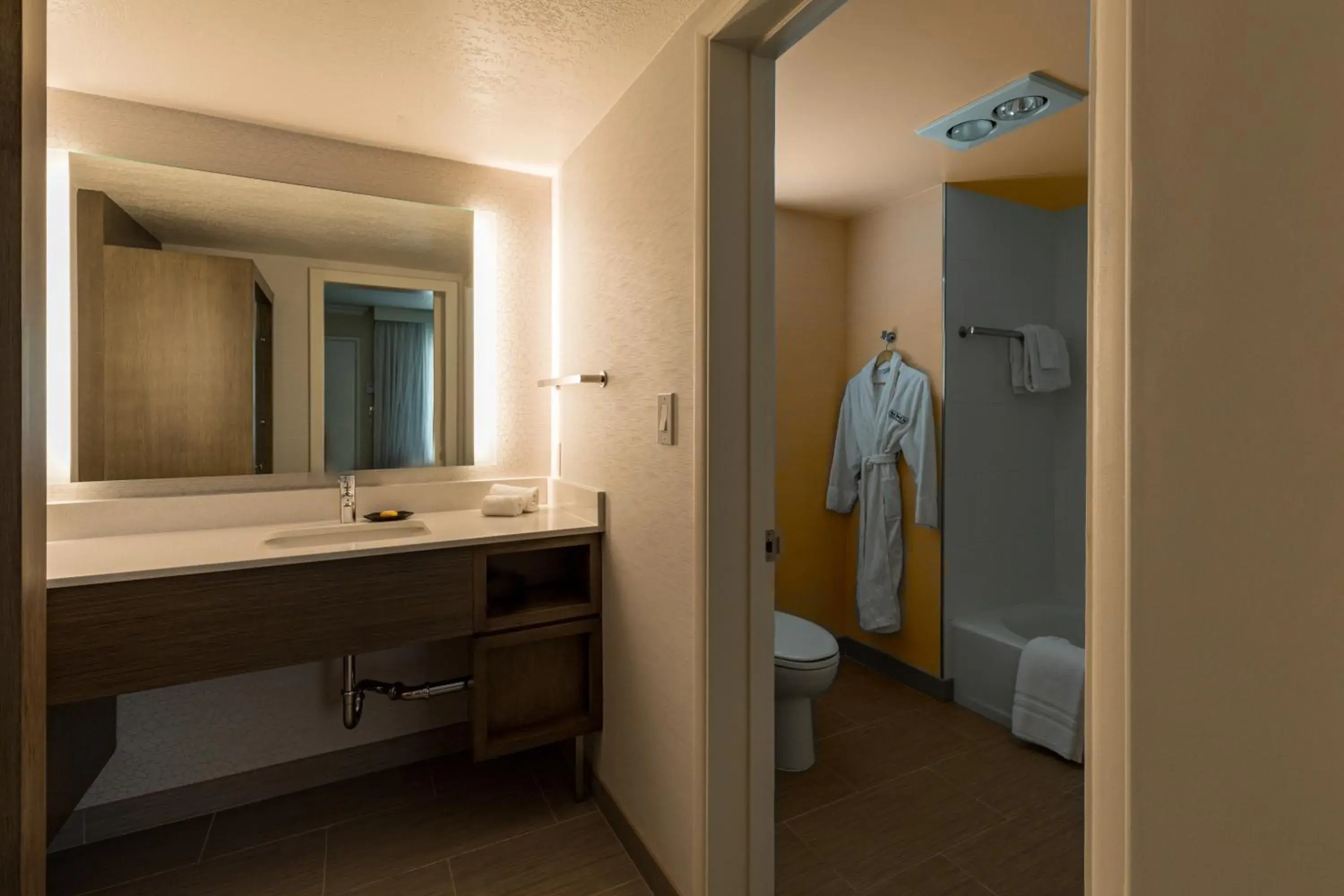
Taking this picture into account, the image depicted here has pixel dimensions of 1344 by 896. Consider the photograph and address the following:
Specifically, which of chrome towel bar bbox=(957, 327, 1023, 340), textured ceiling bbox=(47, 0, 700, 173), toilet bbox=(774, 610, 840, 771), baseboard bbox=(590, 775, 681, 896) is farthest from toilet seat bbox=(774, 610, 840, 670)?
textured ceiling bbox=(47, 0, 700, 173)

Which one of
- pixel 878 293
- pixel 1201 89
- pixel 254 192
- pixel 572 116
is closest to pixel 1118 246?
pixel 1201 89

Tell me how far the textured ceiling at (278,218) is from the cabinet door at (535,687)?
1356mm

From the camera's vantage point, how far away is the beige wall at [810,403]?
3018 millimetres

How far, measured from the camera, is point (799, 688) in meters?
2.03

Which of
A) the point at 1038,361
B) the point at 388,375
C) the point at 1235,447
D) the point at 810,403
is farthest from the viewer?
the point at 810,403

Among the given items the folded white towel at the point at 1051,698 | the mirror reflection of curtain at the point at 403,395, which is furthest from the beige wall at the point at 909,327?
the mirror reflection of curtain at the point at 403,395

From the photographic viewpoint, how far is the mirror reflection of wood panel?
1.80 m

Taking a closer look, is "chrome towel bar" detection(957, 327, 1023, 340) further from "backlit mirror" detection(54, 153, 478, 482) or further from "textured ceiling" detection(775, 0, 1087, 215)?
"backlit mirror" detection(54, 153, 478, 482)

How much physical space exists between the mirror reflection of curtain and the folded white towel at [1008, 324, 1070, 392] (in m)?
2.57

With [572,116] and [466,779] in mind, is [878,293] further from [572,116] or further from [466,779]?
[466,779]

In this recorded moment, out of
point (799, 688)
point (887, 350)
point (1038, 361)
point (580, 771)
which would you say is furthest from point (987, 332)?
point (580, 771)

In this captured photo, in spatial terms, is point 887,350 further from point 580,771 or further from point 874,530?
point 580,771

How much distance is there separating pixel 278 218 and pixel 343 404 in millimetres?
635

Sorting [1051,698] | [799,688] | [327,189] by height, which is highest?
[327,189]
